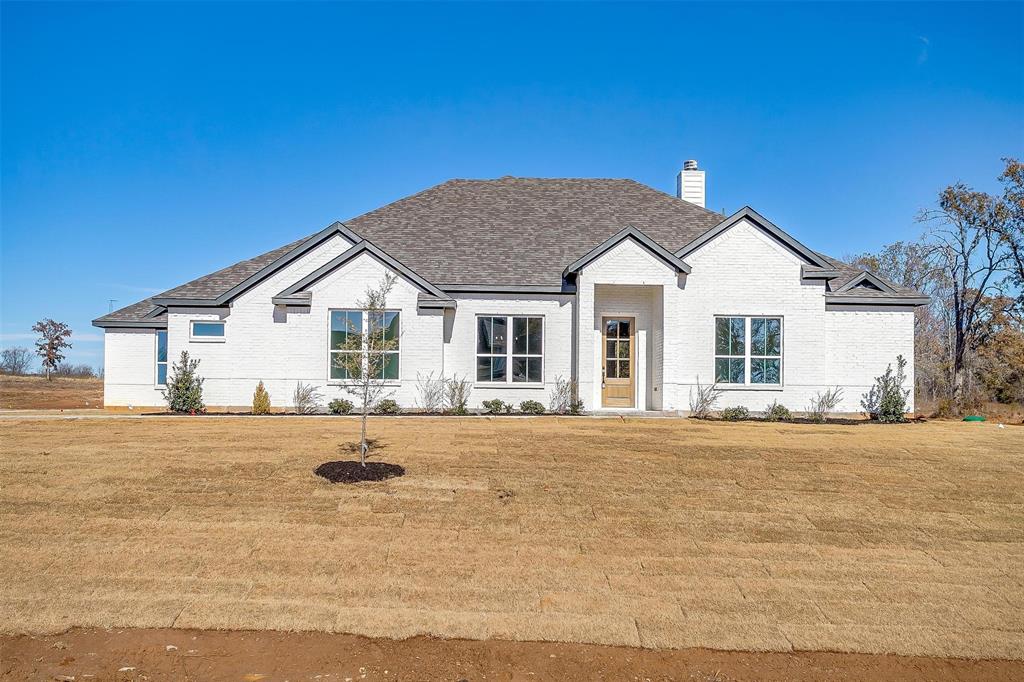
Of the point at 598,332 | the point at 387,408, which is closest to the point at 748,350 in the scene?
the point at 598,332

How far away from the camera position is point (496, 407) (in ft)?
63.6

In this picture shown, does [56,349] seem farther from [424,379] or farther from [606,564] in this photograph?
[606,564]

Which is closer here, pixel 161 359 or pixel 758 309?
pixel 758 309

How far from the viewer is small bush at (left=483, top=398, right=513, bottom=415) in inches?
764

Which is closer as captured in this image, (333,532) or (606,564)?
(606,564)

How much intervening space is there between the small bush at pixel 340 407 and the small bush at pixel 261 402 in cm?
169

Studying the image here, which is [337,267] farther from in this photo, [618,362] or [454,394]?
[618,362]

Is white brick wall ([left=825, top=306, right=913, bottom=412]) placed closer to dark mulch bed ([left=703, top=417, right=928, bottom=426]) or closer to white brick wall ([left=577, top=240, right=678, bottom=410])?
dark mulch bed ([left=703, top=417, right=928, bottom=426])

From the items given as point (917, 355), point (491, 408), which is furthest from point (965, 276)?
point (491, 408)

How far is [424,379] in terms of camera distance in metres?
19.7

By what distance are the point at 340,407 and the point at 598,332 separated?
749 centimetres

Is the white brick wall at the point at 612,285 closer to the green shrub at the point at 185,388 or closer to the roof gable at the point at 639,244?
the roof gable at the point at 639,244

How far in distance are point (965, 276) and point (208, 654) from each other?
103ft

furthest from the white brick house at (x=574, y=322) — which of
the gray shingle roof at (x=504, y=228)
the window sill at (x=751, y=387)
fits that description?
the gray shingle roof at (x=504, y=228)
